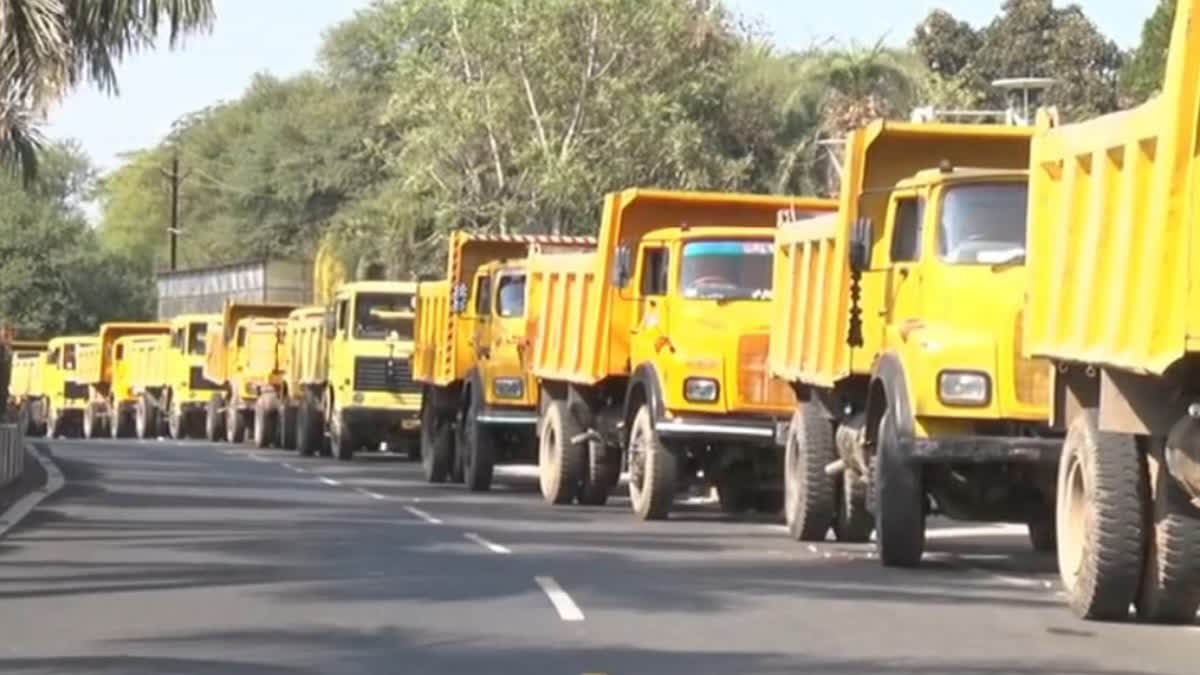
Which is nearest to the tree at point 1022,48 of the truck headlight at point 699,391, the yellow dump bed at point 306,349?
the yellow dump bed at point 306,349

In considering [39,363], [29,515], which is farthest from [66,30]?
[39,363]

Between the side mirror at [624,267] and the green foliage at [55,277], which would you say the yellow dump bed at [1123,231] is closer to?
the side mirror at [624,267]

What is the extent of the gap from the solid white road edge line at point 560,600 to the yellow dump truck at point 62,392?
5503 centimetres

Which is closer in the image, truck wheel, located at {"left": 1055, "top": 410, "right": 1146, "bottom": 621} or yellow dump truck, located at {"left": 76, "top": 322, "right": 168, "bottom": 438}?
truck wheel, located at {"left": 1055, "top": 410, "right": 1146, "bottom": 621}

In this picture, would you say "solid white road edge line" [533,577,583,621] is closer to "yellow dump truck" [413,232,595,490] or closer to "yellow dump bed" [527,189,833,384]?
"yellow dump bed" [527,189,833,384]

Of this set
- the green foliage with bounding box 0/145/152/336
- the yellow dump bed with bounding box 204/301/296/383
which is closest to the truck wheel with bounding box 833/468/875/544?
the yellow dump bed with bounding box 204/301/296/383

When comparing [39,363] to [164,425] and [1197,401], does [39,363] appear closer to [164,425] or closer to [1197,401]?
[164,425]

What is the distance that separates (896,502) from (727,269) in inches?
279

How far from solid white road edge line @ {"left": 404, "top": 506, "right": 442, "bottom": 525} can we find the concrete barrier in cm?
531

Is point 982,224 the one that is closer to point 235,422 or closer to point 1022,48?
point 235,422

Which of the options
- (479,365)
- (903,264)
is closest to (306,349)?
(479,365)

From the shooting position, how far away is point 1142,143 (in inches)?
573

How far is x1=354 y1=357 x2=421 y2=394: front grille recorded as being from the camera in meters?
43.4

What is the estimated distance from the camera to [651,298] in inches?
1026
